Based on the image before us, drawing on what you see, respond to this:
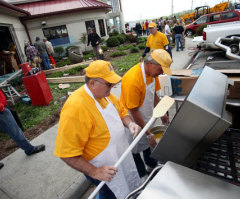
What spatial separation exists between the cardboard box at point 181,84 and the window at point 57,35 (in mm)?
13967

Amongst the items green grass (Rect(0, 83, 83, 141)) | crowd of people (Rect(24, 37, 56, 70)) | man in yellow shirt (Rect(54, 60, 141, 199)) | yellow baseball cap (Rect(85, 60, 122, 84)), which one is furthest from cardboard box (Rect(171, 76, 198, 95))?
crowd of people (Rect(24, 37, 56, 70))

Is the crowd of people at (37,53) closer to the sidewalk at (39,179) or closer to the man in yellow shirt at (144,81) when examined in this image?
the sidewalk at (39,179)

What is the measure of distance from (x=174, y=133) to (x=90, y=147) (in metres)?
0.75

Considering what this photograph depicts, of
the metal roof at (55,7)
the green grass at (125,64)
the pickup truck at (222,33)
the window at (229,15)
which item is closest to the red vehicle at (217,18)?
the window at (229,15)

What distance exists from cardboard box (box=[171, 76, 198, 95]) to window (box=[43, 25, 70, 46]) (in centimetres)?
1397

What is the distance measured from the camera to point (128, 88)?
1.95 metres

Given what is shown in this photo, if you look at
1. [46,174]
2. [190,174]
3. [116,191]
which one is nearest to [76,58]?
[46,174]

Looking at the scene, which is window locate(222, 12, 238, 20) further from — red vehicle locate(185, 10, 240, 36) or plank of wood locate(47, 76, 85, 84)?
plank of wood locate(47, 76, 85, 84)

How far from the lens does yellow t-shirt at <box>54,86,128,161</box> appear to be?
4.17 ft

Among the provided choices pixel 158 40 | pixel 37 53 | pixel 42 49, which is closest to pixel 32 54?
pixel 37 53

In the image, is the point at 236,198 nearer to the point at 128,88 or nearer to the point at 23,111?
the point at 128,88

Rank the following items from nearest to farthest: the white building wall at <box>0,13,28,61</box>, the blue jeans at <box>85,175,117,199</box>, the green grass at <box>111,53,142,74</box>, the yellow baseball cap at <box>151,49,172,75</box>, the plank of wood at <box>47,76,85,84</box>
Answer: the blue jeans at <box>85,175,117,199</box>
the yellow baseball cap at <box>151,49,172,75</box>
the plank of wood at <box>47,76,85,84</box>
the green grass at <box>111,53,142,74</box>
the white building wall at <box>0,13,28,61</box>

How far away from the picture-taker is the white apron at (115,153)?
148 centimetres

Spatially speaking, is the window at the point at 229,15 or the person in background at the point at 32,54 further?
the window at the point at 229,15
